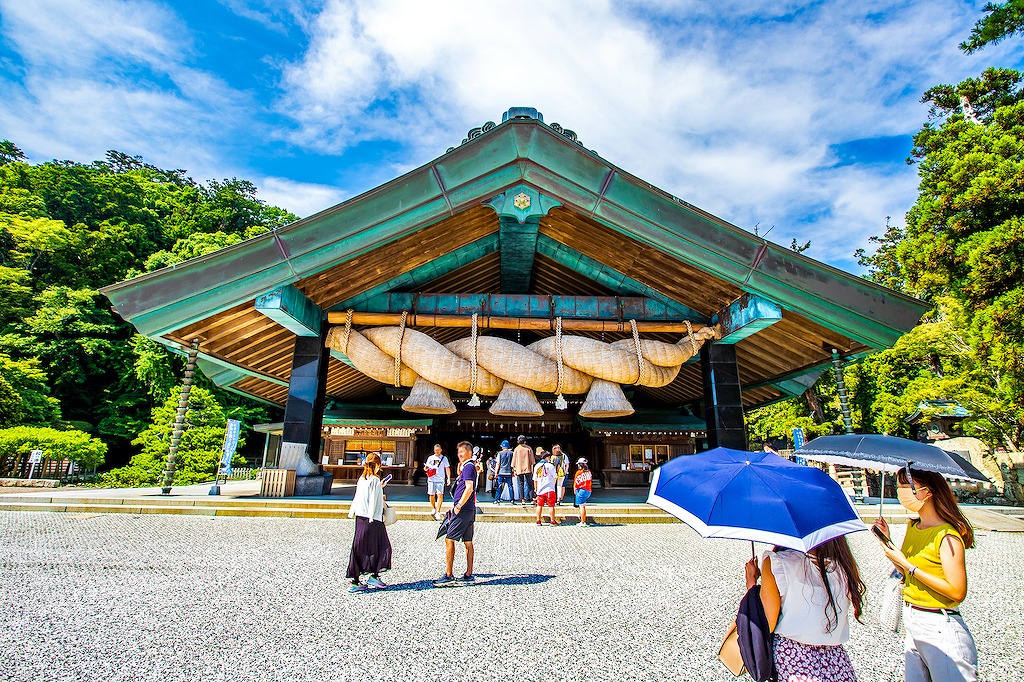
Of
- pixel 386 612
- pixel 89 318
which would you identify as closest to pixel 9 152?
pixel 89 318

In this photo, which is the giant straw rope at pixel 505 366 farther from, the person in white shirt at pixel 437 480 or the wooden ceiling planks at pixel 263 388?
the wooden ceiling planks at pixel 263 388

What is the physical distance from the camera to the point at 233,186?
43.7 meters

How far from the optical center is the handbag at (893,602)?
2096mm

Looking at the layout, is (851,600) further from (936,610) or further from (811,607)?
(936,610)

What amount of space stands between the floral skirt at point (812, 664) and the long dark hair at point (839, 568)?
0.34ft

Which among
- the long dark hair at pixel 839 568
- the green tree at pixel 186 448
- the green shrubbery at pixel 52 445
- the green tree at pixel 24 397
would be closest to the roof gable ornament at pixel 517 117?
the long dark hair at pixel 839 568

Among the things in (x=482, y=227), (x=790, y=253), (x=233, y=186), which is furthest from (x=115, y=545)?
(x=233, y=186)

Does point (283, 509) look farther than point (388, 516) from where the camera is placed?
Yes

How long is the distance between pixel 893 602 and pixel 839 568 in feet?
1.52

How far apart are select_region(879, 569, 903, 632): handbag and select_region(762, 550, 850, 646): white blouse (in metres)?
0.29

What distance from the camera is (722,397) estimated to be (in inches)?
359

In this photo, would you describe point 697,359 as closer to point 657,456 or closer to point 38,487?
point 657,456

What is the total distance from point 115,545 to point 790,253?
9.50 metres

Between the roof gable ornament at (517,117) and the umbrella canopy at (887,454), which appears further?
the roof gable ornament at (517,117)
